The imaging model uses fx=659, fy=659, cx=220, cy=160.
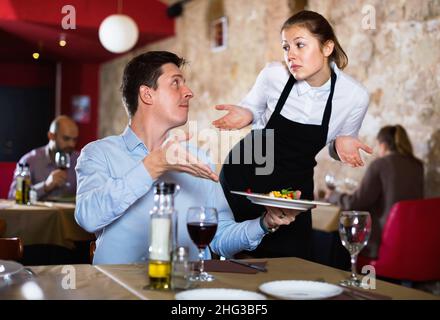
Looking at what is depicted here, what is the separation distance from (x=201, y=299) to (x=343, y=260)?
9.84 ft

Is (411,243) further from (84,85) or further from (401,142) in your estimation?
(84,85)

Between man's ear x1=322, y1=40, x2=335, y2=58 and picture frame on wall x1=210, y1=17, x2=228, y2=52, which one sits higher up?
picture frame on wall x1=210, y1=17, x2=228, y2=52

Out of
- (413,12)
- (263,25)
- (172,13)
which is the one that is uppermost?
(172,13)

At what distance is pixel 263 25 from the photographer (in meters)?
6.18

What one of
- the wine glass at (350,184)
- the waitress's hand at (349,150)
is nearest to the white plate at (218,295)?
the waitress's hand at (349,150)

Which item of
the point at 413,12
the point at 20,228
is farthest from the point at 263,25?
the point at 20,228

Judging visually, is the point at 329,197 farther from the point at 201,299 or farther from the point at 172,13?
the point at 172,13

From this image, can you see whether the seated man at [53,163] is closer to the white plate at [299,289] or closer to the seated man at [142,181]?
the seated man at [142,181]

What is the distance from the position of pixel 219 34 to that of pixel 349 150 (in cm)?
501

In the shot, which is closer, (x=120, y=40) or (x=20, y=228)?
(x=20, y=228)

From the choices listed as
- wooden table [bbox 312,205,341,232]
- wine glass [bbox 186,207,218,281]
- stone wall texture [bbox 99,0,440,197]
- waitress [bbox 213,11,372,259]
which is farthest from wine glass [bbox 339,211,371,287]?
stone wall texture [bbox 99,0,440,197]

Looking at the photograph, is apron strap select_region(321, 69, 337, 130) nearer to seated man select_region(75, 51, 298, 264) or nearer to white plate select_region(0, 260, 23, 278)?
seated man select_region(75, 51, 298, 264)

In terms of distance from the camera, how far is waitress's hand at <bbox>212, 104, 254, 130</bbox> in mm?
2434

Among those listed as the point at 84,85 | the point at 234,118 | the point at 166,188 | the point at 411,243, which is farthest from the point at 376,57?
the point at 84,85
